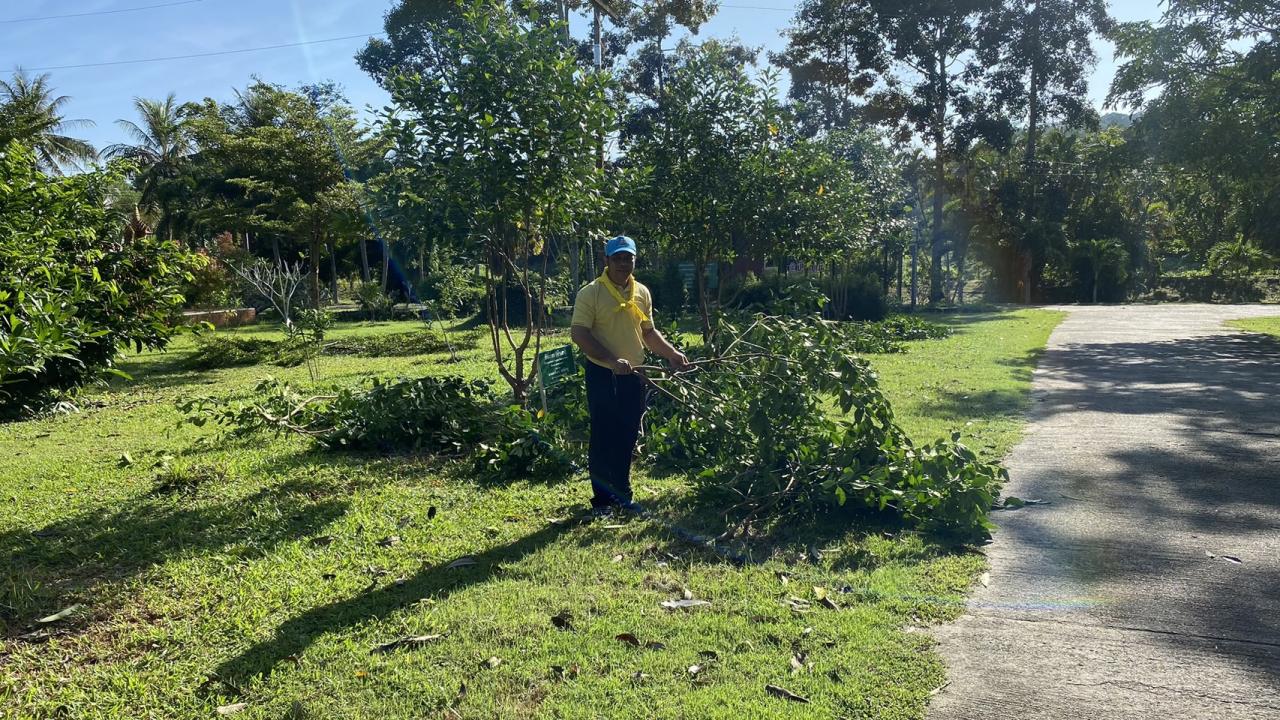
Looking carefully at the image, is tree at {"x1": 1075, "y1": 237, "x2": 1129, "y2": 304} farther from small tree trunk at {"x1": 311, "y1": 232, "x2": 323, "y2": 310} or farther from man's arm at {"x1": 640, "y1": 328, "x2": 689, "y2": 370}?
man's arm at {"x1": 640, "y1": 328, "x2": 689, "y2": 370}

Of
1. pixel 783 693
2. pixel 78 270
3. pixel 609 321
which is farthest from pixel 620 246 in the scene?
pixel 78 270

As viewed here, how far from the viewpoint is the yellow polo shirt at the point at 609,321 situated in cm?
536

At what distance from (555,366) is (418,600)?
4.47 m

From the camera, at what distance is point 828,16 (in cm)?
3631

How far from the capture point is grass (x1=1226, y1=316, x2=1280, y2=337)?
20.5 m

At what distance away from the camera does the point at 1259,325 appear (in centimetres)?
2238

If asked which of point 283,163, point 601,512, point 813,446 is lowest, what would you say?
point 601,512

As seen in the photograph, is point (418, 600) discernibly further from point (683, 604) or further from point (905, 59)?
point (905, 59)

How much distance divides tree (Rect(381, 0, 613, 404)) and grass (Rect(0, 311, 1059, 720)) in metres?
2.38

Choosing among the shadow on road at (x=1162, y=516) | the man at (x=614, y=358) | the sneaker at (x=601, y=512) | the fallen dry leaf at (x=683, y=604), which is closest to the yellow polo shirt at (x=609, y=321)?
the man at (x=614, y=358)

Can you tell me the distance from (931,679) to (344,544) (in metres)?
3.41

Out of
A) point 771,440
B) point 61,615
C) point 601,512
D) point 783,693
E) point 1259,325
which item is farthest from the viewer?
point 1259,325

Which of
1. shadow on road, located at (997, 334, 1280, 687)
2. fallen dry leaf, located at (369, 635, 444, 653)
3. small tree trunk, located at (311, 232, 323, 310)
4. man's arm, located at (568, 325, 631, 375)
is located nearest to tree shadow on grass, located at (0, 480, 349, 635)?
fallen dry leaf, located at (369, 635, 444, 653)

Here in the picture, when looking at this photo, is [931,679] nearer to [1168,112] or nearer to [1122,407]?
[1122,407]
